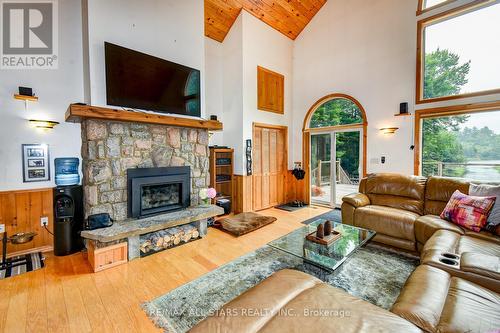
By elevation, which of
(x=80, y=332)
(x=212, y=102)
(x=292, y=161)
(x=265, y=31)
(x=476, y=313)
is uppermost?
(x=265, y=31)

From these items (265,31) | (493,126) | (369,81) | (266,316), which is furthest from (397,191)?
(265,31)

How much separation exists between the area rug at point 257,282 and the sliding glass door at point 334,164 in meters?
2.49

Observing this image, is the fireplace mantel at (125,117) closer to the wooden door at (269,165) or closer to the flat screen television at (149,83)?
Answer: the flat screen television at (149,83)

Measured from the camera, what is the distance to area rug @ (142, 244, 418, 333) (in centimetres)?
190

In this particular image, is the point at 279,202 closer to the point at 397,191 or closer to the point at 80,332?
the point at 397,191

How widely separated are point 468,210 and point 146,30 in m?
4.99

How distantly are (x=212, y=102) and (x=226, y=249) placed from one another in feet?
11.7

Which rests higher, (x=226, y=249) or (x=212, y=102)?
(x=212, y=102)

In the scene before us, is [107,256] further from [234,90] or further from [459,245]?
[234,90]

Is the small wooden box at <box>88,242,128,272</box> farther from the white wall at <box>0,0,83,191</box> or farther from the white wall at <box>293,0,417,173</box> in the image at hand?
the white wall at <box>293,0,417,173</box>

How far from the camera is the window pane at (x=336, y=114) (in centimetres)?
511

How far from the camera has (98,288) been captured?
7.43ft

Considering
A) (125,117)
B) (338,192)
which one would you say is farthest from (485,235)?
(125,117)

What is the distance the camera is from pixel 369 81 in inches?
189
